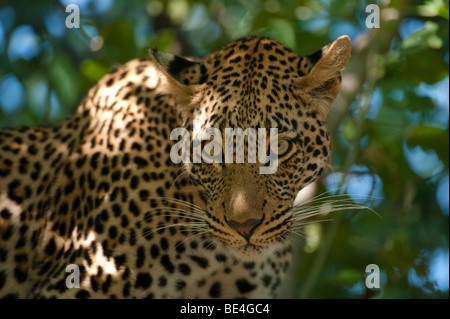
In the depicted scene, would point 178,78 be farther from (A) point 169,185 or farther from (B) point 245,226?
(B) point 245,226

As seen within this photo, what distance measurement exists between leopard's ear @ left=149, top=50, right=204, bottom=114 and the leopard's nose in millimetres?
1263

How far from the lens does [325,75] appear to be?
678 centimetres

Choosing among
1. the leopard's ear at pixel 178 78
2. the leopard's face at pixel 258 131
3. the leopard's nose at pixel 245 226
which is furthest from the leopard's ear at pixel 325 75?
the leopard's nose at pixel 245 226

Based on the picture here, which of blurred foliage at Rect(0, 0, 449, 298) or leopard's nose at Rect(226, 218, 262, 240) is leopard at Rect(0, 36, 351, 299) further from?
blurred foliage at Rect(0, 0, 449, 298)

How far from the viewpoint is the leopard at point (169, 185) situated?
661cm

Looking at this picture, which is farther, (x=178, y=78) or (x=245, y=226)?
(x=178, y=78)

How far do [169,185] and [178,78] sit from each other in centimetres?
97

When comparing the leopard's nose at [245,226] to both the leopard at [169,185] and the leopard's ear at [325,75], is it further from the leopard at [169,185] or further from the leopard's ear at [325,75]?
the leopard's ear at [325,75]

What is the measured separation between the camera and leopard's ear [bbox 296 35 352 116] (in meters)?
6.55

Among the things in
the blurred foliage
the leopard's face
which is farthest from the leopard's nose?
the blurred foliage

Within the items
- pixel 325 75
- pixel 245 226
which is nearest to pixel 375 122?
pixel 325 75

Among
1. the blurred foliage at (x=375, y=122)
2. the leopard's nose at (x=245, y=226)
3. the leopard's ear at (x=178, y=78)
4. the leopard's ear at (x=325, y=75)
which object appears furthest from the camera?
the blurred foliage at (x=375, y=122)

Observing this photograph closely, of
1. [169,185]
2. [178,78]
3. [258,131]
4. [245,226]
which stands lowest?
[245,226]

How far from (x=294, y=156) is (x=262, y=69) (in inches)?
31.8
